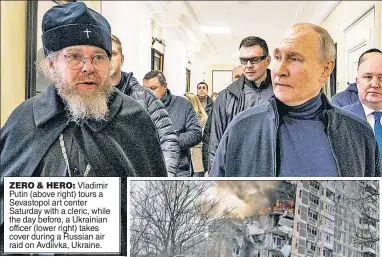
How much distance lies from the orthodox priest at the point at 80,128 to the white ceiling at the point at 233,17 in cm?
19

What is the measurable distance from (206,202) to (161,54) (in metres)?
0.33

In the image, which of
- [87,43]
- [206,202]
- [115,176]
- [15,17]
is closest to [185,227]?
[206,202]

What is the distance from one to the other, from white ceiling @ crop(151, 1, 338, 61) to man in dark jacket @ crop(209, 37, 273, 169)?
23 millimetres

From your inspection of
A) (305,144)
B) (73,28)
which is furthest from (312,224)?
(73,28)

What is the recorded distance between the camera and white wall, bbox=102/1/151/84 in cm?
115

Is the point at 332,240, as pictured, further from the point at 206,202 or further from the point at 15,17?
the point at 15,17

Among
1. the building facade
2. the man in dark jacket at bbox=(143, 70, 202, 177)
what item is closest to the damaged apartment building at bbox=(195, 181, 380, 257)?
the building facade

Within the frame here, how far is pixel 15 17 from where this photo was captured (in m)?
1.40

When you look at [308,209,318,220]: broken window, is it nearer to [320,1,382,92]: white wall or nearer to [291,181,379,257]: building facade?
[291,181,379,257]: building facade

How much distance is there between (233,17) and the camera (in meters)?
1.22

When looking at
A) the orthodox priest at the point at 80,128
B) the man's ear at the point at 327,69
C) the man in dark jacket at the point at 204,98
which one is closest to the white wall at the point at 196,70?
the man in dark jacket at the point at 204,98

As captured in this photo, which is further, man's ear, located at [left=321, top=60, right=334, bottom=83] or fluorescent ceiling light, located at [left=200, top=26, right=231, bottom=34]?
fluorescent ceiling light, located at [left=200, top=26, right=231, bottom=34]

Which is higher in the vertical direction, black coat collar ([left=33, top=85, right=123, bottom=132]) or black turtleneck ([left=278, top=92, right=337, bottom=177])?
black coat collar ([left=33, top=85, right=123, bottom=132])
